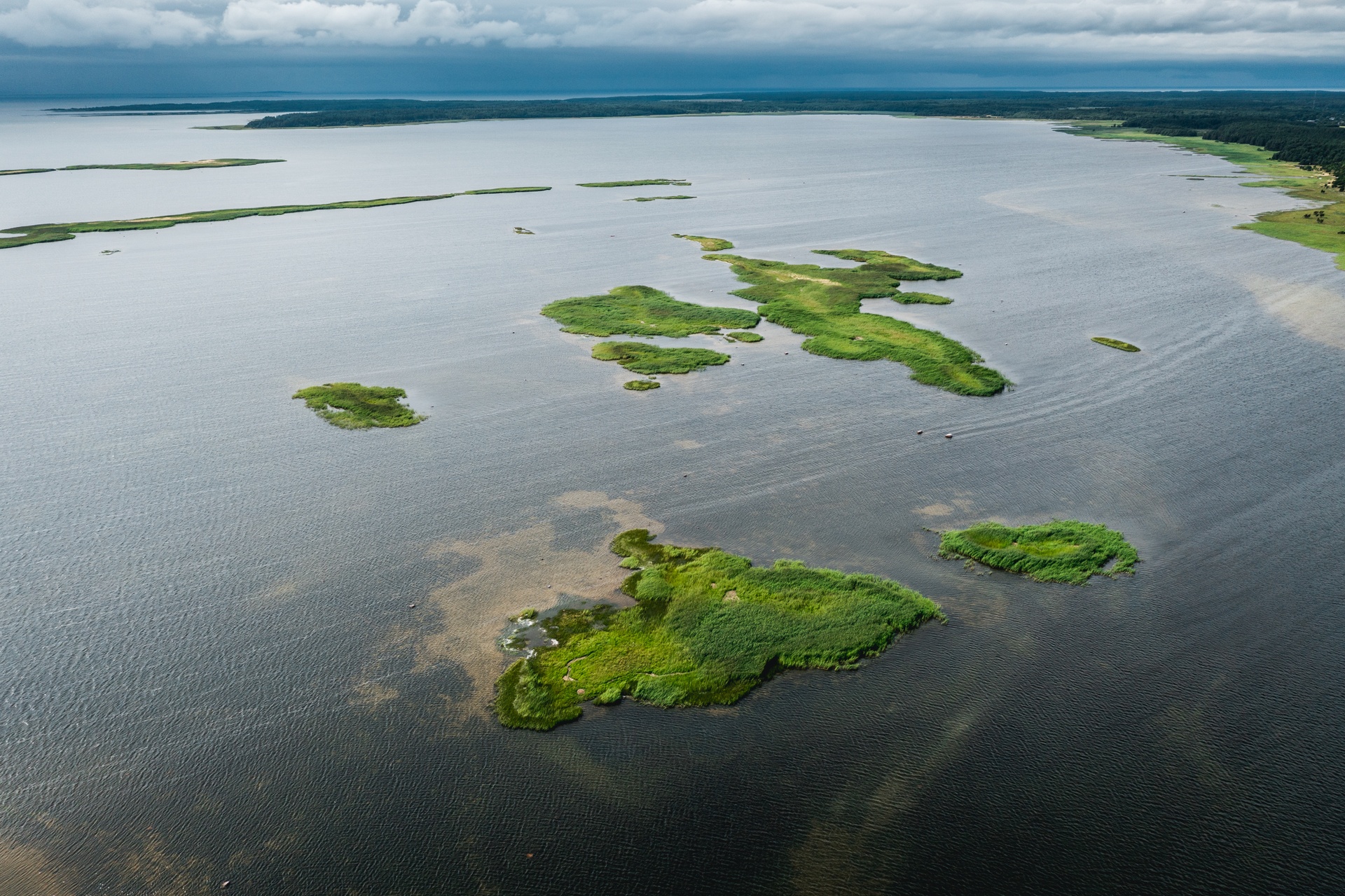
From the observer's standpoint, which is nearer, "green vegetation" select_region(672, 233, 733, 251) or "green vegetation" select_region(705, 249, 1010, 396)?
"green vegetation" select_region(705, 249, 1010, 396)

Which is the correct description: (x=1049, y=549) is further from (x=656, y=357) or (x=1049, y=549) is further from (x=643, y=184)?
(x=643, y=184)

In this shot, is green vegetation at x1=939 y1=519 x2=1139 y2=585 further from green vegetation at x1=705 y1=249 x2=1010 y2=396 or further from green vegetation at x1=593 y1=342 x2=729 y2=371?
green vegetation at x1=593 y1=342 x2=729 y2=371

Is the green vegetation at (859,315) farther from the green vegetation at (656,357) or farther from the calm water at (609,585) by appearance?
the green vegetation at (656,357)

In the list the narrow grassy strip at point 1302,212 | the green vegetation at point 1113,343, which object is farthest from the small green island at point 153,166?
the narrow grassy strip at point 1302,212

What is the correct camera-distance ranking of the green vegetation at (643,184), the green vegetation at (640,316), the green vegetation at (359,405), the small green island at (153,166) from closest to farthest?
the green vegetation at (359,405) < the green vegetation at (640,316) < the green vegetation at (643,184) < the small green island at (153,166)

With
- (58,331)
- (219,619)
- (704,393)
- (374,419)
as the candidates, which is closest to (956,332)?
(704,393)

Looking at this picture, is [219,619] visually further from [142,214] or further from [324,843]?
[142,214]

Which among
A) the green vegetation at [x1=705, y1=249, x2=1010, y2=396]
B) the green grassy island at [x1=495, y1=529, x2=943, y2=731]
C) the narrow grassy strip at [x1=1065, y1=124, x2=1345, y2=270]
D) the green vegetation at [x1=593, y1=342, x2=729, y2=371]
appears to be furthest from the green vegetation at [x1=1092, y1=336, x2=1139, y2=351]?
the narrow grassy strip at [x1=1065, y1=124, x2=1345, y2=270]
